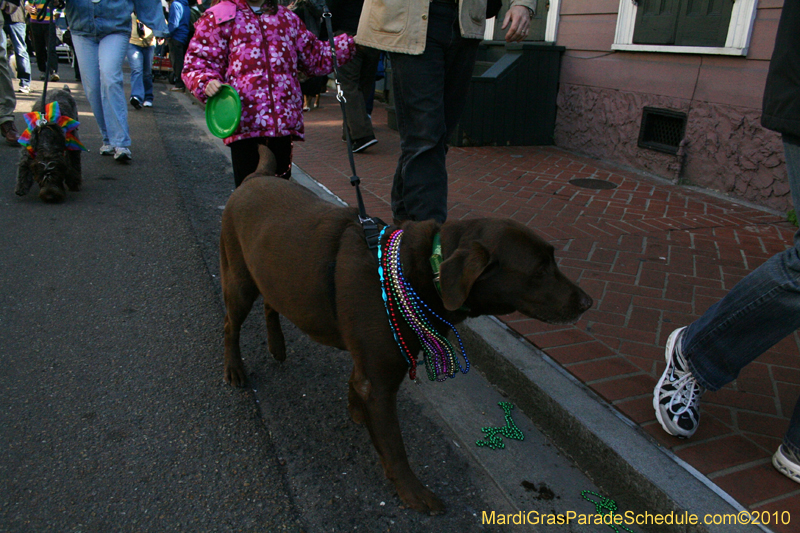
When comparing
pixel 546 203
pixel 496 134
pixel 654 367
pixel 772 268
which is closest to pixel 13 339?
pixel 654 367

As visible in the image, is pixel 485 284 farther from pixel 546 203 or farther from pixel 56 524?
pixel 546 203

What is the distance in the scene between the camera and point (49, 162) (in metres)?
5.21

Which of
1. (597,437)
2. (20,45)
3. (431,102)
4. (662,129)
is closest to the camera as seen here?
(597,437)

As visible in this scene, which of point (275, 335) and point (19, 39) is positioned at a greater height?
point (19, 39)

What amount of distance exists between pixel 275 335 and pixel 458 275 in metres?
1.40

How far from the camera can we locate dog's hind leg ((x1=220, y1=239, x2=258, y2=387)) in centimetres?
266

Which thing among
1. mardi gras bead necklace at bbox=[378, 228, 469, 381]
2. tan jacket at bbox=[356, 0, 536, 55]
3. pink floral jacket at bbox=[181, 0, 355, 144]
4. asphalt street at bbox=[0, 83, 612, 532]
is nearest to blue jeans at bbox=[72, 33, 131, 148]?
asphalt street at bbox=[0, 83, 612, 532]

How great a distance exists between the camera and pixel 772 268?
2.06 meters

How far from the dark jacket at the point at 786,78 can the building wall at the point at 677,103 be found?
3751mm

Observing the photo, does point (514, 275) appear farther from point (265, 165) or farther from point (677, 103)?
point (677, 103)

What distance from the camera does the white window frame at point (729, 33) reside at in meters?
5.44

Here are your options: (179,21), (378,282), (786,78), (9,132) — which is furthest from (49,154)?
(179,21)

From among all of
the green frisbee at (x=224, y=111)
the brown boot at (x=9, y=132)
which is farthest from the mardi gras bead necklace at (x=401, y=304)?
the brown boot at (x=9, y=132)

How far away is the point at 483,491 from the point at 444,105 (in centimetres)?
248
